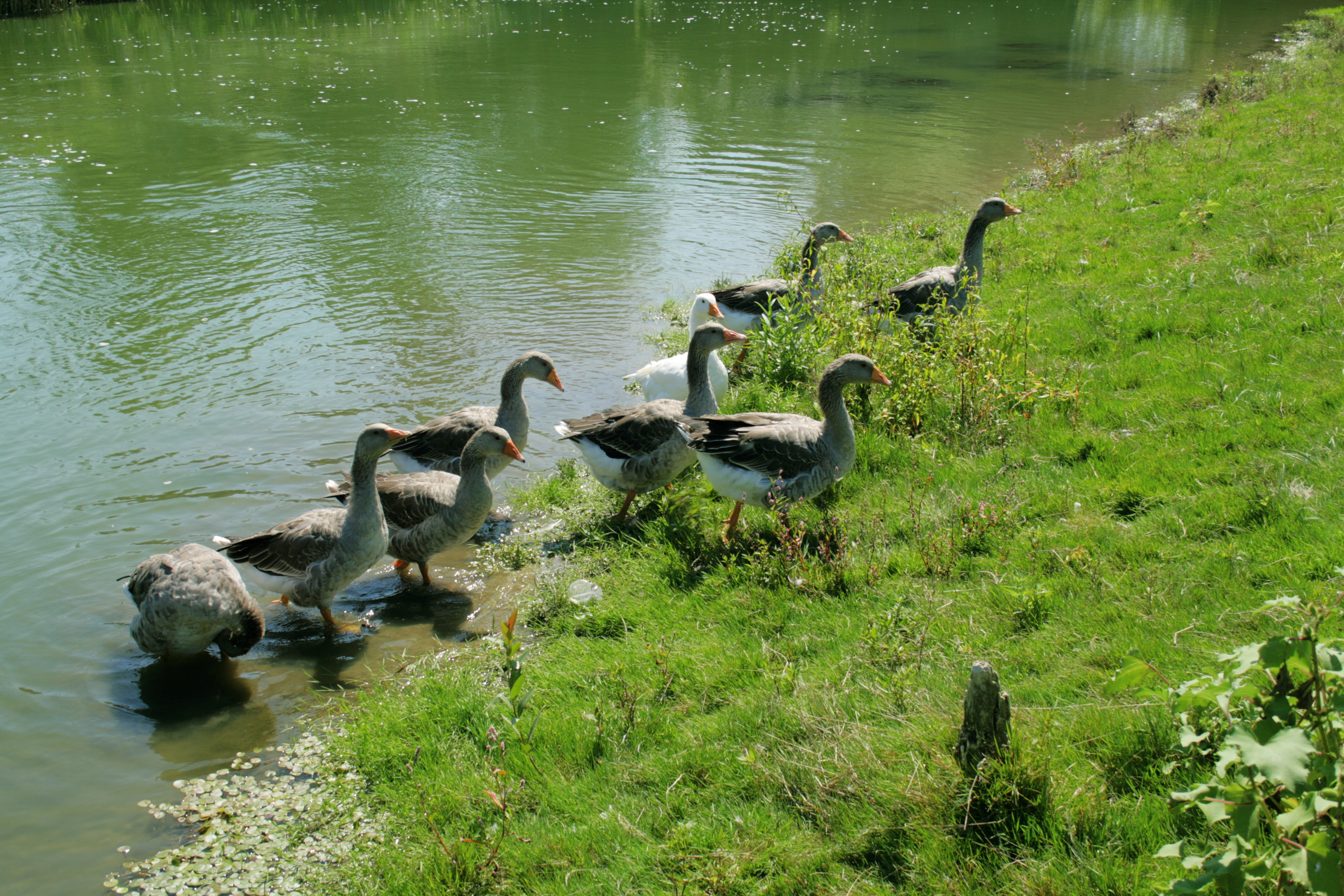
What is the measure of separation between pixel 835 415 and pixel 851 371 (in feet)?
1.42

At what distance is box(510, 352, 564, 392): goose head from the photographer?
919 centimetres

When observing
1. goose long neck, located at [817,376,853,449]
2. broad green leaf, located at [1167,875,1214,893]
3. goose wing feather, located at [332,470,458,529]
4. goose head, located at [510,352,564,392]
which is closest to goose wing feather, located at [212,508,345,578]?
goose wing feather, located at [332,470,458,529]

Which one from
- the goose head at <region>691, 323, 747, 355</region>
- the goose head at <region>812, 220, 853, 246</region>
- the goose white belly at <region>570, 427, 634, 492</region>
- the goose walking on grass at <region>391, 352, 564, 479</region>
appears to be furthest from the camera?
the goose head at <region>812, 220, 853, 246</region>

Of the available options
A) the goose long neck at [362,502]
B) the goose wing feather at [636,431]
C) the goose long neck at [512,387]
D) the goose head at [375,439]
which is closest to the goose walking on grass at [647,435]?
the goose wing feather at [636,431]

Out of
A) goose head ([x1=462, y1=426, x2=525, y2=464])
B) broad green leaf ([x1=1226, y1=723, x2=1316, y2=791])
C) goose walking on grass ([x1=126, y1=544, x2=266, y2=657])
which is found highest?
broad green leaf ([x1=1226, y1=723, x2=1316, y2=791])

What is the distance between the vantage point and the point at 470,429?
8.84 meters

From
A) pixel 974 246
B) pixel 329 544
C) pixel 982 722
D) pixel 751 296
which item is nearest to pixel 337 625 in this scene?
pixel 329 544

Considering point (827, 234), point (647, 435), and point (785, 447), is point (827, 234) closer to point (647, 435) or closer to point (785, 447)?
point (647, 435)

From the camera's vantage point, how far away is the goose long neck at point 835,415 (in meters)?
6.91

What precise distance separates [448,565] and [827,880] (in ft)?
17.0

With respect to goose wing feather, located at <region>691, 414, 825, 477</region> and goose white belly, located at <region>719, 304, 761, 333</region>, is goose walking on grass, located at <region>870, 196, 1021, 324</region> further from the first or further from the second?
goose wing feather, located at <region>691, 414, 825, 477</region>

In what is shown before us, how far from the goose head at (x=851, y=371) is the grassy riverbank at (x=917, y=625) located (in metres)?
0.79

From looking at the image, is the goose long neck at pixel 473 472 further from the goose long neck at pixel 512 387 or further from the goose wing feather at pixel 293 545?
the goose long neck at pixel 512 387

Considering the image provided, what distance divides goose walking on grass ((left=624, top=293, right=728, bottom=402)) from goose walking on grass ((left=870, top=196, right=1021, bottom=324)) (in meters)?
1.87
